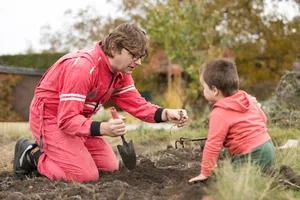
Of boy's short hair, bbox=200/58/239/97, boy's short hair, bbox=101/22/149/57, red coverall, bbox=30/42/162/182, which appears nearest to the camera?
boy's short hair, bbox=200/58/239/97

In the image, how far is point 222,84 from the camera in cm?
308

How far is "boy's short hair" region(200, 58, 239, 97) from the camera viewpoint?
3.05 metres

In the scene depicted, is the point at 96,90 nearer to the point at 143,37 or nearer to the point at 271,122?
the point at 143,37

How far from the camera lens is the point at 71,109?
346cm

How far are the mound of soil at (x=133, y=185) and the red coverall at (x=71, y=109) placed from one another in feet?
0.62

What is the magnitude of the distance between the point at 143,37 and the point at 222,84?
92cm

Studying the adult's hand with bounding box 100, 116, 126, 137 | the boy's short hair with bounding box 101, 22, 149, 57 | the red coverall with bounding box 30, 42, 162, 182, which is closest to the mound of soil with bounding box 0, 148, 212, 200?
the red coverall with bounding box 30, 42, 162, 182

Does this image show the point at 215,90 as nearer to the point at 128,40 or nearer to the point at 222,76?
the point at 222,76

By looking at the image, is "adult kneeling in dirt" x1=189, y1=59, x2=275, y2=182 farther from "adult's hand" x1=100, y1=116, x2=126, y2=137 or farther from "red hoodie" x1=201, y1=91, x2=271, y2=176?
"adult's hand" x1=100, y1=116, x2=126, y2=137

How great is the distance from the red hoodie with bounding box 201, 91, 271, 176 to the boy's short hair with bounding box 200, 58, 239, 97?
0.07 metres

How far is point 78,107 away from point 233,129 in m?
1.19

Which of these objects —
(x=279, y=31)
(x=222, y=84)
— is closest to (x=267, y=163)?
(x=222, y=84)

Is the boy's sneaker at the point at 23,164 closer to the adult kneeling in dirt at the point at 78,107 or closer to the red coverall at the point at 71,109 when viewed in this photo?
the adult kneeling in dirt at the point at 78,107

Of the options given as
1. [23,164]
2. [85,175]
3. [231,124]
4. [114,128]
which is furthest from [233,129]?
[23,164]
